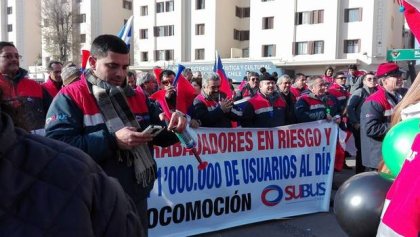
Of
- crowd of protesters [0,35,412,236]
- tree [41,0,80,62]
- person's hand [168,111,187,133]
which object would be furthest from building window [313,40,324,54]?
person's hand [168,111,187,133]

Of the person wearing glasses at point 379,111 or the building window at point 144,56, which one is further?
the building window at point 144,56

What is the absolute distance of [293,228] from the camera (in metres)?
5.05

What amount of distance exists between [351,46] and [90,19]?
30.1m

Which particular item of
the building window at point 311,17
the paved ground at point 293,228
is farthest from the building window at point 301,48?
the paved ground at point 293,228

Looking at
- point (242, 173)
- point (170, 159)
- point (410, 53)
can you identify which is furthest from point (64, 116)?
point (410, 53)

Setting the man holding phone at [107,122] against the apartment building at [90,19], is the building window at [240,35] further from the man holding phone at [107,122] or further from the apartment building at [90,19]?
the man holding phone at [107,122]

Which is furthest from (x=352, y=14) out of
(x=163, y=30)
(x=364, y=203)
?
(x=364, y=203)

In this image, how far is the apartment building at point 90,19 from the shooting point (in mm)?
50250

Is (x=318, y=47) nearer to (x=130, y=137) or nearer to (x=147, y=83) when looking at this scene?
(x=147, y=83)

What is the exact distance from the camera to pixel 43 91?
5.34 meters

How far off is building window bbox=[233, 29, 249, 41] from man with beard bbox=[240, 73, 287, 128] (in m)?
38.6

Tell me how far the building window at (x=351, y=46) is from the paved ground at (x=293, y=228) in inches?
1223

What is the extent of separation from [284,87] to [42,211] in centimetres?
647

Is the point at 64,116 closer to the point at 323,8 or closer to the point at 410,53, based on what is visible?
the point at 410,53
